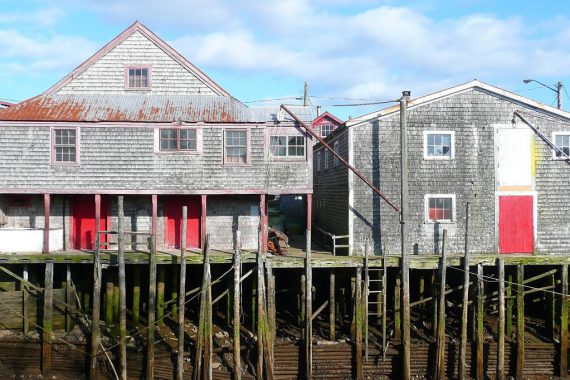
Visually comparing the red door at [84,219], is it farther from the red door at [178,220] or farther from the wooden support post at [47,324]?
the wooden support post at [47,324]

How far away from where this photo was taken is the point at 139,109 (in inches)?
710

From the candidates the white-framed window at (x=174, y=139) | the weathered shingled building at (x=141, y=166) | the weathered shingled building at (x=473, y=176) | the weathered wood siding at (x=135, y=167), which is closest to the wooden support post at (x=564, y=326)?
the weathered shingled building at (x=473, y=176)

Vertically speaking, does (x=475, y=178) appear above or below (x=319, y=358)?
above

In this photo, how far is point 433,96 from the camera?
17.2 metres

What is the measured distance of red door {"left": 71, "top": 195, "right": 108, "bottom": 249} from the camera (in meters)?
18.2

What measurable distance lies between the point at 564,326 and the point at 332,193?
952cm

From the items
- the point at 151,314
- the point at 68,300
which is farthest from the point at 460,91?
the point at 68,300

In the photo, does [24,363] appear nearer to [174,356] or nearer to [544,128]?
[174,356]

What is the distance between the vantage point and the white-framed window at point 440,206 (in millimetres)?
17344

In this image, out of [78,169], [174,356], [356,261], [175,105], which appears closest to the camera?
[174,356]

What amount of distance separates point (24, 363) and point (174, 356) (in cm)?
460

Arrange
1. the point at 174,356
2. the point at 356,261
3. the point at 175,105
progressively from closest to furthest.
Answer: the point at 174,356 → the point at 356,261 → the point at 175,105

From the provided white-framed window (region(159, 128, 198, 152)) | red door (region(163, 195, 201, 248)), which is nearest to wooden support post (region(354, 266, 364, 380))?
red door (region(163, 195, 201, 248))

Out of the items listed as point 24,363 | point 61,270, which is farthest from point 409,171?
point 24,363
